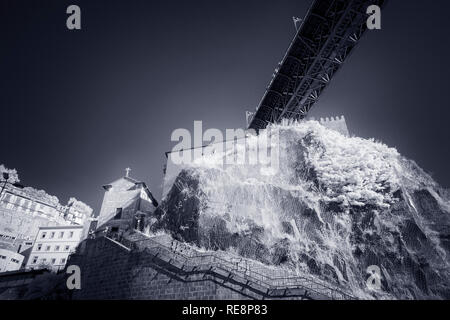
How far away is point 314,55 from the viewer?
24.8m

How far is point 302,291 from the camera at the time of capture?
13641mm

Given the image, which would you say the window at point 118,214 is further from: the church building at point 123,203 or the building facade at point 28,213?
the building facade at point 28,213

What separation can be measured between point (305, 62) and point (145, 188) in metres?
23.7

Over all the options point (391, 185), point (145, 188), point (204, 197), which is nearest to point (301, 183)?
point (391, 185)

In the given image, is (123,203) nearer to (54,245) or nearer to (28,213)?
(54,245)

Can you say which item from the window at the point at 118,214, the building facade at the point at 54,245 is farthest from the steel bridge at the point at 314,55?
the building facade at the point at 54,245

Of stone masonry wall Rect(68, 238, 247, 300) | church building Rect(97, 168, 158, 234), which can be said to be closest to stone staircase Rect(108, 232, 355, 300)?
stone masonry wall Rect(68, 238, 247, 300)

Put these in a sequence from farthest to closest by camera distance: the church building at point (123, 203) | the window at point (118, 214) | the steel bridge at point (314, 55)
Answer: the window at point (118, 214) → the church building at point (123, 203) → the steel bridge at point (314, 55)

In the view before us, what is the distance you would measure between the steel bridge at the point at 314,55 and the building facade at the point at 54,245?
36.3m

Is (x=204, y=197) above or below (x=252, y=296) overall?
above

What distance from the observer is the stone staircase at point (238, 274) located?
551 inches

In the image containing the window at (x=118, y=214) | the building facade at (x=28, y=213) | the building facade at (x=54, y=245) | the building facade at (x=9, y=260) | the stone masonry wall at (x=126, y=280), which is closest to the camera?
the stone masonry wall at (x=126, y=280)

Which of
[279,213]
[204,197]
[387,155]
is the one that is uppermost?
[387,155]

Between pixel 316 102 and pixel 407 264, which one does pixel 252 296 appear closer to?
pixel 407 264
